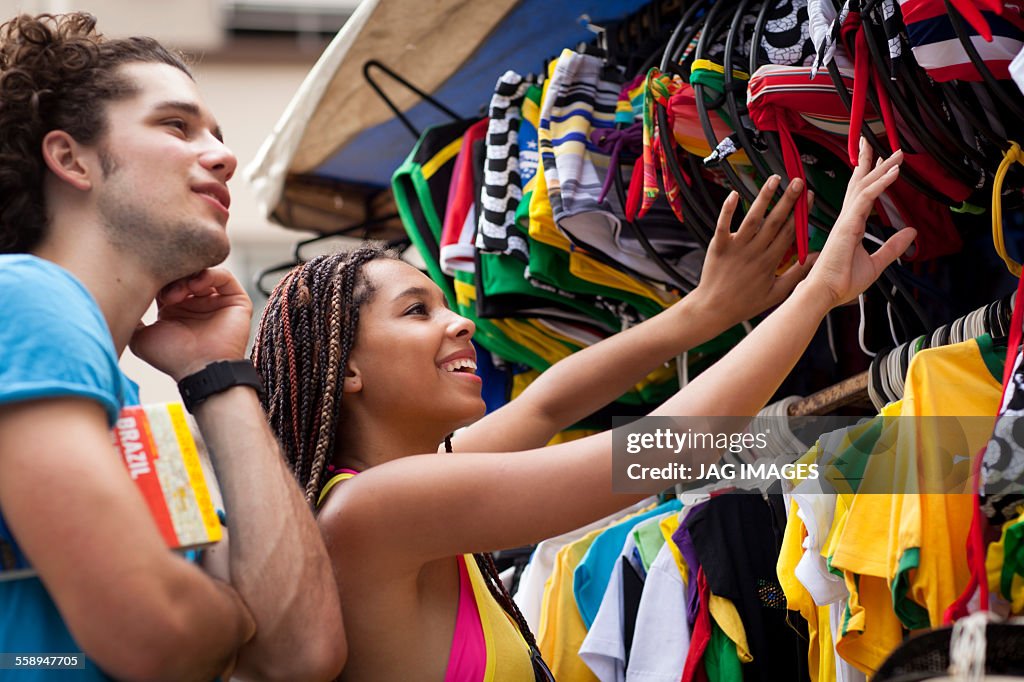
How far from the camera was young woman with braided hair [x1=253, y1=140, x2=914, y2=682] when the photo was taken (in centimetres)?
155

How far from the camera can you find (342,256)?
193 centimetres

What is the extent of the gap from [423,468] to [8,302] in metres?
0.63

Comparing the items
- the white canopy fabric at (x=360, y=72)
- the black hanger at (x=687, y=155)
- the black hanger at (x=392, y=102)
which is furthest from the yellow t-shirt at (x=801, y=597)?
the black hanger at (x=392, y=102)

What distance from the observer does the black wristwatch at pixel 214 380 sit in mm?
1338

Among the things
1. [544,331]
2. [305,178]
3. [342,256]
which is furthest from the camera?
[305,178]

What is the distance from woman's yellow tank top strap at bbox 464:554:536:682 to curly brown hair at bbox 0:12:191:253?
0.84 meters

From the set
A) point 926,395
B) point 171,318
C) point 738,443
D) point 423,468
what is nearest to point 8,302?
point 171,318

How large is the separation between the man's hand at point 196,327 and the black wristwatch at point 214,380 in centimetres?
3

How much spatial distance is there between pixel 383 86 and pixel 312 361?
4.20 ft

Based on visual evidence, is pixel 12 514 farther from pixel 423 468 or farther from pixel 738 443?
pixel 738 443

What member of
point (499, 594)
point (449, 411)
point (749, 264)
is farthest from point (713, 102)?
point (499, 594)

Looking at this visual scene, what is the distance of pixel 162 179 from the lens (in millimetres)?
1359

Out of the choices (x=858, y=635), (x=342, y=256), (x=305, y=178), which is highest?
(x=342, y=256)

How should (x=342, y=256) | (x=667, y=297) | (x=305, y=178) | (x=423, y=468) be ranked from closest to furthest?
1. (x=423, y=468)
2. (x=342, y=256)
3. (x=667, y=297)
4. (x=305, y=178)
